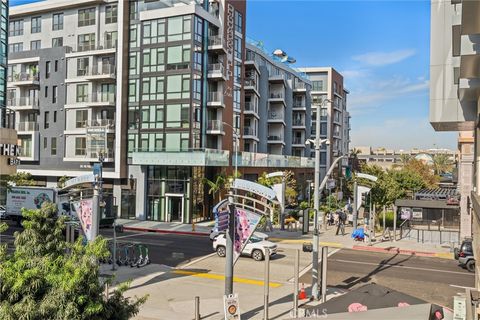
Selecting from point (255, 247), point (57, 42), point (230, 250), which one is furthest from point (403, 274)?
point (57, 42)

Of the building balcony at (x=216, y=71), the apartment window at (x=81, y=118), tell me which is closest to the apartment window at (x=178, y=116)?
the building balcony at (x=216, y=71)

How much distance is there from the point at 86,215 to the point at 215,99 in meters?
29.4

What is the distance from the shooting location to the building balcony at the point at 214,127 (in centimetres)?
4659

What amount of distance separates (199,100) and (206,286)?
2754 cm

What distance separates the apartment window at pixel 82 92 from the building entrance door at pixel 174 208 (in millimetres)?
14293

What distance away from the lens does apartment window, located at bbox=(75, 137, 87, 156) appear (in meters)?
48.4

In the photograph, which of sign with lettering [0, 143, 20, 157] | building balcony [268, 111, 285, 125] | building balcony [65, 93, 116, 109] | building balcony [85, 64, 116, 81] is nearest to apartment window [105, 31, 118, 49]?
building balcony [85, 64, 116, 81]

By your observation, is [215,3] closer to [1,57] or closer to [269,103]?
[269,103]

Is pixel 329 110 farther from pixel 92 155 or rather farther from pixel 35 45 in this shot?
pixel 35 45

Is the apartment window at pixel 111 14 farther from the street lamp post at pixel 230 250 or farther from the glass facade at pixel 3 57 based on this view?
the street lamp post at pixel 230 250

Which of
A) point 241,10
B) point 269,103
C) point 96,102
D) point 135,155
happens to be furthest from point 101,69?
point 269,103

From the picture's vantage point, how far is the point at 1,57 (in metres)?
23.9

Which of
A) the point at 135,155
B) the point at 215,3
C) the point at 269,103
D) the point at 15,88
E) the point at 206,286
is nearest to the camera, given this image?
the point at 206,286

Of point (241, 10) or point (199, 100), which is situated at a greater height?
point (241, 10)
